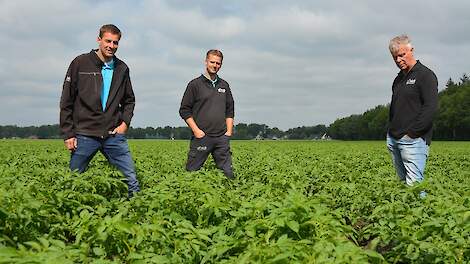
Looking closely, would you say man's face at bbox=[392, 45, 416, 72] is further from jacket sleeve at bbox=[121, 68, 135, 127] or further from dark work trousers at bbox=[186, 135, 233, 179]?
jacket sleeve at bbox=[121, 68, 135, 127]

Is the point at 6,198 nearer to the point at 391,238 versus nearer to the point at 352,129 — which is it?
the point at 391,238

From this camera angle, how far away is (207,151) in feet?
22.0

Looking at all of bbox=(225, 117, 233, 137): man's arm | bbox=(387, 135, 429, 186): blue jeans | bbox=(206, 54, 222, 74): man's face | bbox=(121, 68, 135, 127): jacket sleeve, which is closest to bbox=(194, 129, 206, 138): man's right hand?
bbox=(225, 117, 233, 137): man's arm

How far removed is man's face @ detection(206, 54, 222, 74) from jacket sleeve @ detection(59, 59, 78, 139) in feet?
5.81

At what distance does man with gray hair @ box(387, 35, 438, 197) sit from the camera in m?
5.30

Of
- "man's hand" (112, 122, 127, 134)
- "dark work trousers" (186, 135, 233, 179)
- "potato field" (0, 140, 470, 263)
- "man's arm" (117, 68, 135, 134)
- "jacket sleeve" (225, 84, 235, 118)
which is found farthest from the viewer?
"jacket sleeve" (225, 84, 235, 118)

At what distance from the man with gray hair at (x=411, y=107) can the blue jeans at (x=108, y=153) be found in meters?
3.05

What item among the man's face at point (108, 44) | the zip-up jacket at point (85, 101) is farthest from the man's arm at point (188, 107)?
the man's face at point (108, 44)

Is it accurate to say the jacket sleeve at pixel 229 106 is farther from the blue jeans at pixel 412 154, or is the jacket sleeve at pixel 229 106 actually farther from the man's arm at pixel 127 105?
the blue jeans at pixel 412 154

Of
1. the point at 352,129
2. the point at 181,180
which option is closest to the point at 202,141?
the point at 181,180

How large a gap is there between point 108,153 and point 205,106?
153cm

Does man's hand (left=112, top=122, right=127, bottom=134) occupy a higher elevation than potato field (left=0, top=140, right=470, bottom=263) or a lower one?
higher

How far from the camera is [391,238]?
384 centimetres

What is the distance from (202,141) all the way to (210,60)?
1.07 meters
